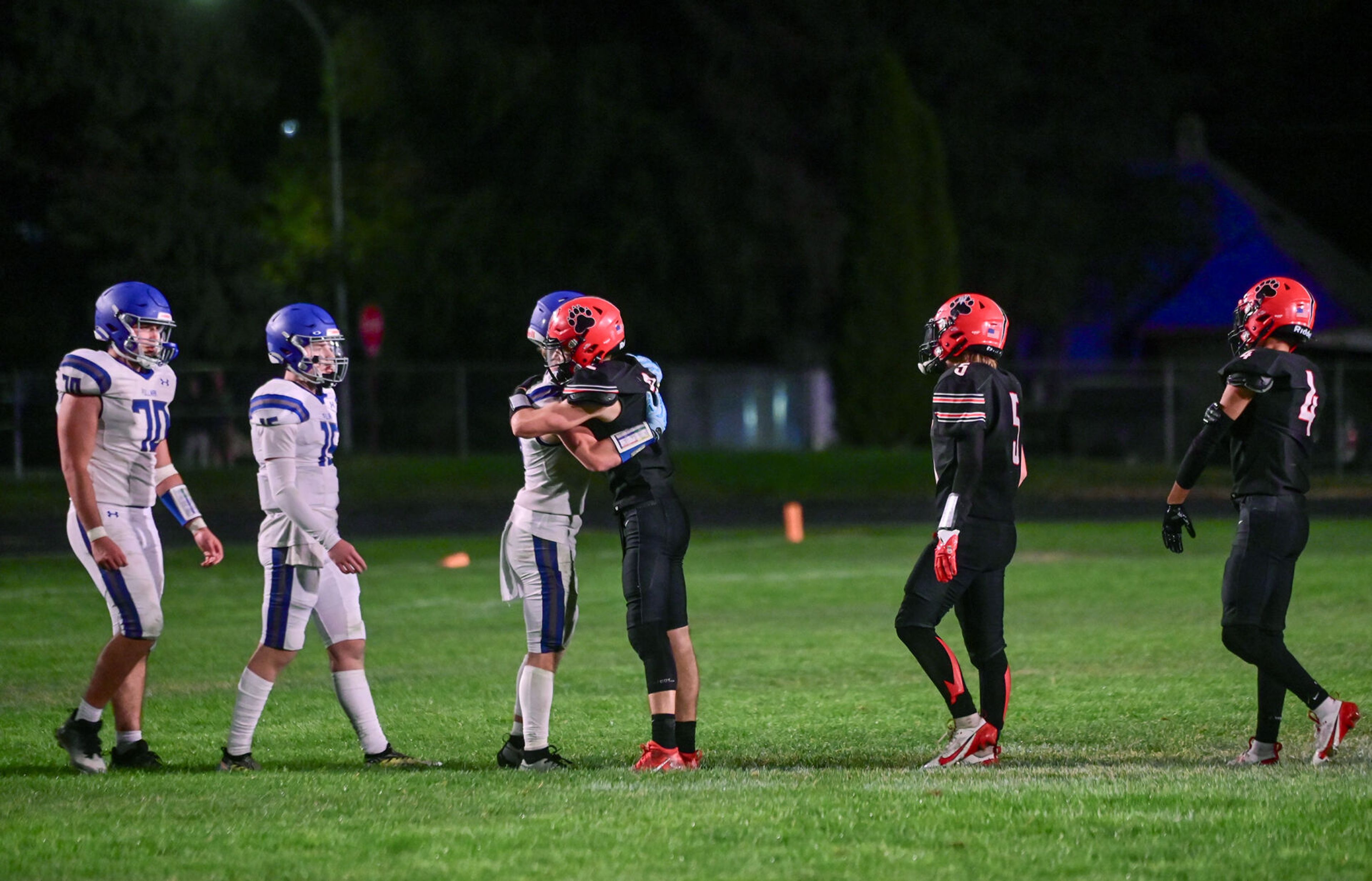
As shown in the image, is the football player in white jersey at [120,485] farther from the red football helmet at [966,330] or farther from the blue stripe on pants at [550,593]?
the red football helmet at [966,330]

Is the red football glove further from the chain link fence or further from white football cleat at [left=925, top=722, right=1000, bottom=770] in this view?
the chain link fence

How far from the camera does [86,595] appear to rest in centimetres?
1570

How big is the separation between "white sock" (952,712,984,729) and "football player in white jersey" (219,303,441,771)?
2430 mm

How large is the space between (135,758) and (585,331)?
292 centimetres

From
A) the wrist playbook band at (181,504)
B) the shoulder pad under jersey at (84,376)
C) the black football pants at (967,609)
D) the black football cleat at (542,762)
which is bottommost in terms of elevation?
the black football cleat at (542,762)

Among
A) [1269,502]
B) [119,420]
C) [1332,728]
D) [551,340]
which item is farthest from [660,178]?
[1332,728]

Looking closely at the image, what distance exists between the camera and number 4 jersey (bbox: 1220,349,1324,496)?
296 inches

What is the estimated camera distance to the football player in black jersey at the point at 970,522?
295 inches

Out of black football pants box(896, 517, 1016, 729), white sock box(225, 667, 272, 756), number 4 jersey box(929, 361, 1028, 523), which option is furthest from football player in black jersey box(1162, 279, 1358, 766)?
white sock box(225, 667, 272, 756)

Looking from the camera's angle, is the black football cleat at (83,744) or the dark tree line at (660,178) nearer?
the black football cleat at (83,744)

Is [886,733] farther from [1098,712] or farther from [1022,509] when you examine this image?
[1022,509]

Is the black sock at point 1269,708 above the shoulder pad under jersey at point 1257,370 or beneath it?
beneath

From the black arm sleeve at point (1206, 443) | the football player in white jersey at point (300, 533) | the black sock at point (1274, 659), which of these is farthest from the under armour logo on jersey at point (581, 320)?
the black sock at point (1274, 659)

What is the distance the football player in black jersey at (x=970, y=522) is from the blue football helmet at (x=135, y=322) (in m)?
3.51
